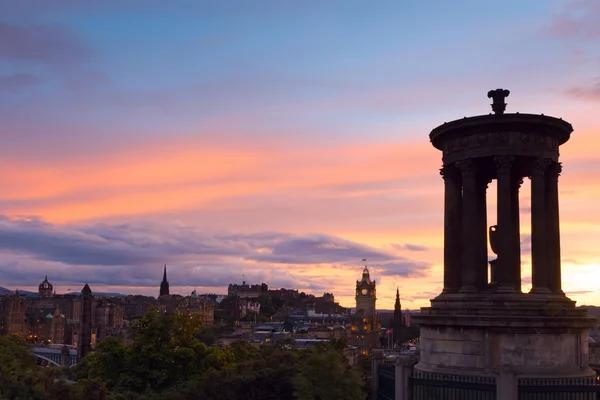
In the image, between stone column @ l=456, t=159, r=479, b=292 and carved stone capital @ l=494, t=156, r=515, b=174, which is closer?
carved stone capital @ l=494, t=156, r=515, b=174

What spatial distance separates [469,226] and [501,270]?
7.26 ft

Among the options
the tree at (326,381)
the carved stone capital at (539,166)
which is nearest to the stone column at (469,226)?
the carved stone capital at (539,166)

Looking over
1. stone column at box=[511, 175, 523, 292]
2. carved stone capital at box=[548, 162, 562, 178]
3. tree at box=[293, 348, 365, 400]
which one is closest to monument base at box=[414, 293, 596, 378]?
stone column at box=[511, 175, 523, 292]

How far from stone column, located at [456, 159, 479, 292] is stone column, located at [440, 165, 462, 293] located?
1.14m

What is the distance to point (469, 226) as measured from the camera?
2831 cm

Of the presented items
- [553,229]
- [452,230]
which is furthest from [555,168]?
[452,230]

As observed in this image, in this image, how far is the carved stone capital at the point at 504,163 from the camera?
2767 centimetres

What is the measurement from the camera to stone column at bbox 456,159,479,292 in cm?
2805

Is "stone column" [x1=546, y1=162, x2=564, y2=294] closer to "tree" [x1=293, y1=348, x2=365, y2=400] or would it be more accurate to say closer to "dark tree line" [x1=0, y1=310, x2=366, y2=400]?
"tree" [x1=293, y1=348, x2=365, y2=400]

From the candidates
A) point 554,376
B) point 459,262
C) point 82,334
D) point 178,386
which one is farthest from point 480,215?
point 82,334

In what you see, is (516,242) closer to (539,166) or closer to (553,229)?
(553,229)

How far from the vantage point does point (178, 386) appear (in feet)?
138

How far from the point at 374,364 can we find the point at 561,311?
34.1 feet

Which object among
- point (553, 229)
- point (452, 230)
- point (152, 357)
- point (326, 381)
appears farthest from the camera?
point (152, 357)
